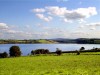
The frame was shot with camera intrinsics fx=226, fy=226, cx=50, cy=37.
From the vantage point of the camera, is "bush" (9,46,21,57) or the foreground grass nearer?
the foreground grass

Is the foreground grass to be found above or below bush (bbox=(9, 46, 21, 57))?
below

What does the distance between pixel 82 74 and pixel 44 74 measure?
433 cm

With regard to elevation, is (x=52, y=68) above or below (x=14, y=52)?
below

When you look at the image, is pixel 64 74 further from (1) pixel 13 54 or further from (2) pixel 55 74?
(1) pixel 13 54

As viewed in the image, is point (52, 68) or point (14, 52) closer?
point (52, 68)

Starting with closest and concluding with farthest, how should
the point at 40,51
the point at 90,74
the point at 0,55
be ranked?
the point at 90,74, the point at 0,55, the point at 40,51

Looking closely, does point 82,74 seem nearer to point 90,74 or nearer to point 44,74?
point 90,74

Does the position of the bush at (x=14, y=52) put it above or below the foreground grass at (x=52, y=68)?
above

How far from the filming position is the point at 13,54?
328 ft

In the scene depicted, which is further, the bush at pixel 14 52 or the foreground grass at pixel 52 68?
the bush at pixel 14 52

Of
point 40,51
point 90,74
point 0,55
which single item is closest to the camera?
point 90,74

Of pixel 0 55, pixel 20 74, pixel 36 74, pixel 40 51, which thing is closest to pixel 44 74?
pixel 36 74

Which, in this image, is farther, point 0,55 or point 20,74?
point 0,55

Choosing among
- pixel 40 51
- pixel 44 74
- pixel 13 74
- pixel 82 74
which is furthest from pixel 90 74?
pixel 40 51
